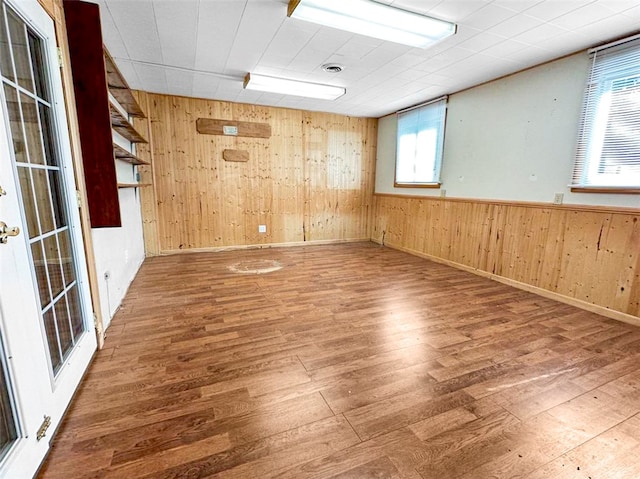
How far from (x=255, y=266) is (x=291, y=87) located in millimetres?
2557

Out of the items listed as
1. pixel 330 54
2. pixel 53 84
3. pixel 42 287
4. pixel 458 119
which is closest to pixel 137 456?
pixel 42 287

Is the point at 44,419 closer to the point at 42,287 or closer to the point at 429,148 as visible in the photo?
the point at 42,287

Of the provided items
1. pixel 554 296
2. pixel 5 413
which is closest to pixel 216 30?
pixel 5 413

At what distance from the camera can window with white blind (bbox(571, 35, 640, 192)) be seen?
2631 millimetres

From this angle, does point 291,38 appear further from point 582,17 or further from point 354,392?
point 354,392

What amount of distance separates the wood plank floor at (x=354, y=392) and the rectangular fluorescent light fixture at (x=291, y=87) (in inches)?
107

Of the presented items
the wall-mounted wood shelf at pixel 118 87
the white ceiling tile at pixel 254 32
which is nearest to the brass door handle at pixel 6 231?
the wall-mounted wood shelf at pixel 118 87

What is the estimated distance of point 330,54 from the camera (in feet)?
10.3

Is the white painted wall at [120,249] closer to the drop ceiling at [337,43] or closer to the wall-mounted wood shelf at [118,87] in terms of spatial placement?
the wall-mounted wood shelf at [118,87]

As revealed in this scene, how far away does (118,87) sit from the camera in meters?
2.94

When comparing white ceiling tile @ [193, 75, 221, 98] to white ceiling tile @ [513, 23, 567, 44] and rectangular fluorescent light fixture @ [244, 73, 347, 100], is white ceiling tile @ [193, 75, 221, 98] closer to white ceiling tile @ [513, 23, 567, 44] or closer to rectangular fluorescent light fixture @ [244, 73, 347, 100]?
rectangular fluorescent light fixture @ [244, 73, 347, 100]

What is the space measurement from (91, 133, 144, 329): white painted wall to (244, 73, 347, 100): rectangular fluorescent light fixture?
5.79ft

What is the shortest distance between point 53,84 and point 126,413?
1878mm

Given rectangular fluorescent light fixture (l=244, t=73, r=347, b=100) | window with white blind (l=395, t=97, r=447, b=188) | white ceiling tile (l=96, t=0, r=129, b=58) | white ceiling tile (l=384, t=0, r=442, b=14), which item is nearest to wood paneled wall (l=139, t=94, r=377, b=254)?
window with white blind (l=395, t=97, r=447, b=188)
